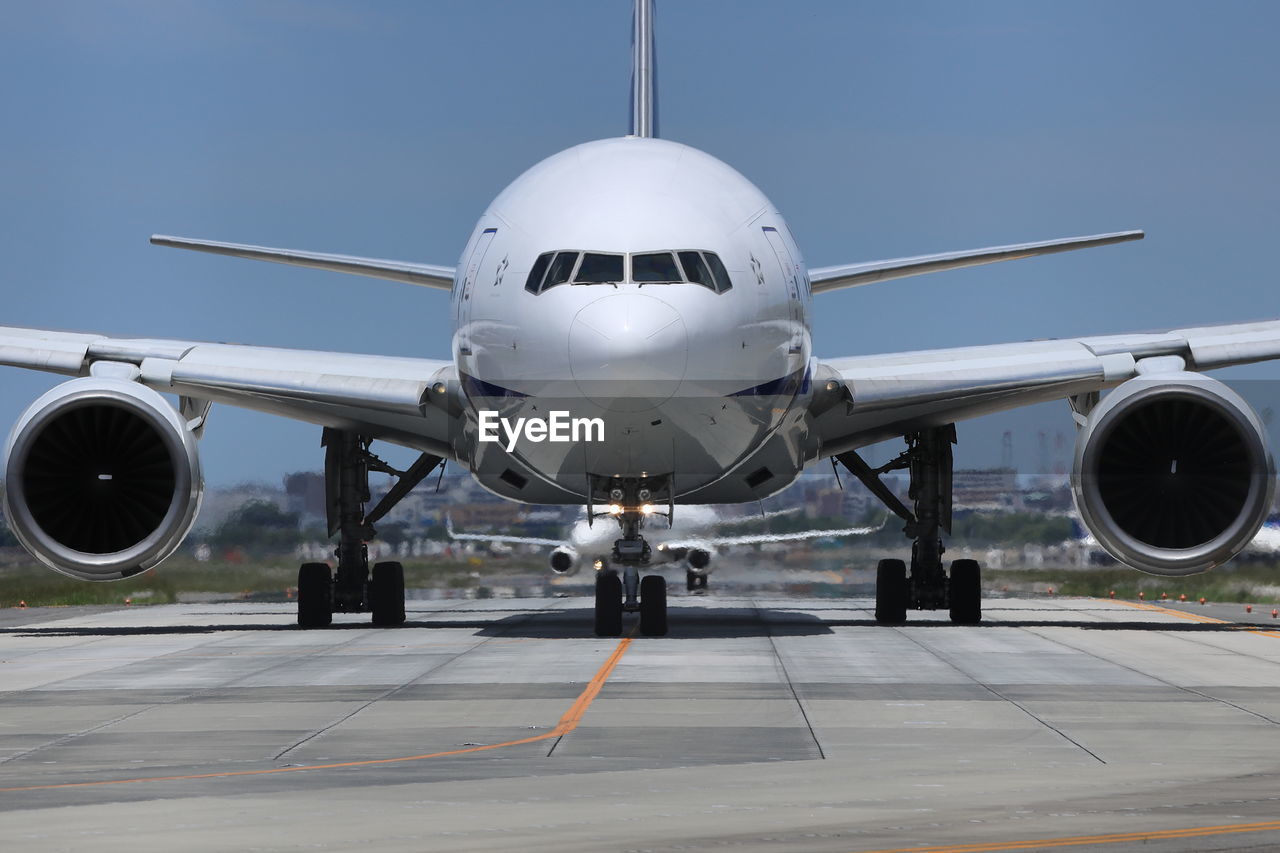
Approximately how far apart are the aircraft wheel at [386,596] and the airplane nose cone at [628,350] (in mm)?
6932


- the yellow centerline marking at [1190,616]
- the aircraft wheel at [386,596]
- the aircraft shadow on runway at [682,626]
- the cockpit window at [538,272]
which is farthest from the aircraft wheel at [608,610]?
the yellow centerline marking at [1190,616]

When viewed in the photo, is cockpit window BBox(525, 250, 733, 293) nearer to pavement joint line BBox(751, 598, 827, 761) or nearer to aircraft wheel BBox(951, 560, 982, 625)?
pavement joint line BBox(751, 598, 827, 761)

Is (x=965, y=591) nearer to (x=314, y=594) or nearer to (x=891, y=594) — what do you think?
(x=891, y=594)

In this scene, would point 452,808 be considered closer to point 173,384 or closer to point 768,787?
point 768,787

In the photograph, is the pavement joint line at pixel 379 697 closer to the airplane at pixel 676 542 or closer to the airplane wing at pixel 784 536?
the airplane wing at pixel 784 536

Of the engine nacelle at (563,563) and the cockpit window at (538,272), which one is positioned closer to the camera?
the cockpit window at (538,272)

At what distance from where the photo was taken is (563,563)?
107ft

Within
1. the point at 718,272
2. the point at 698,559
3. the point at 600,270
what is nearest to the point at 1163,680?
the point at 718,272

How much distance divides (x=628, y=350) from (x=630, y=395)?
49 centimetres

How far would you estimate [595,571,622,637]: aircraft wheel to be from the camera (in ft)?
60.6

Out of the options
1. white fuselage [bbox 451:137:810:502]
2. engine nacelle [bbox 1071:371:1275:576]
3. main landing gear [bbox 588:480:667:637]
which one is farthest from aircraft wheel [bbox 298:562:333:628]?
engine nacelle [bbox 1071:371:1275:576]

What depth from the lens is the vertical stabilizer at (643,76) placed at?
24.7 metres
